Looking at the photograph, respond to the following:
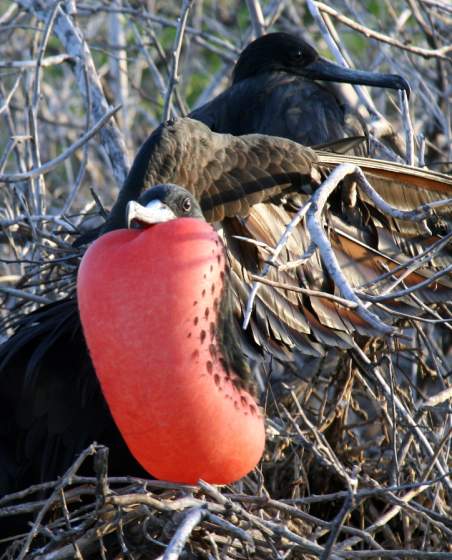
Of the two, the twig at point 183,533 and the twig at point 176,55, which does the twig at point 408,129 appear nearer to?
the twig at point 176,55

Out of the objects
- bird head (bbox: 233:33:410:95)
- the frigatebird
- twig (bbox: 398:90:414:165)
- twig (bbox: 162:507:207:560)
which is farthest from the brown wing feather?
bird head (bbox: 233:33:410:95)

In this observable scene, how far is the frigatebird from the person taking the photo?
7.12 feet

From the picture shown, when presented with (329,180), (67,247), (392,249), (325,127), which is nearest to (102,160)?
(325,127)

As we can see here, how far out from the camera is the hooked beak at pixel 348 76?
2.80 metres

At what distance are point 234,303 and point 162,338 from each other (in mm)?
507

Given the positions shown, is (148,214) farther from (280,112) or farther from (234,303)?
(280,112)

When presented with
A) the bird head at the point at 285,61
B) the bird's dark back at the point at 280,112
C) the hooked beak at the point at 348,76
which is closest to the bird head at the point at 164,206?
the hooked beak at the point at 348,76

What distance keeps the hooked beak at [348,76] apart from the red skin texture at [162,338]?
112 cm

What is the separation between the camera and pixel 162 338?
171cm

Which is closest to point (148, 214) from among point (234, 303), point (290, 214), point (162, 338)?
point (162, 338)

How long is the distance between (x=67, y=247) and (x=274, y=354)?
0.58 m

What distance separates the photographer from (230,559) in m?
1.88

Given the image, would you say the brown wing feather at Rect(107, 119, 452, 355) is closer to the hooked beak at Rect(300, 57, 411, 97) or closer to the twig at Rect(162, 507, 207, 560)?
the hooked beak at Rect(300, 57, 411, 97)

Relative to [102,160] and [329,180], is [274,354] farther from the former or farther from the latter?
[102,160]
